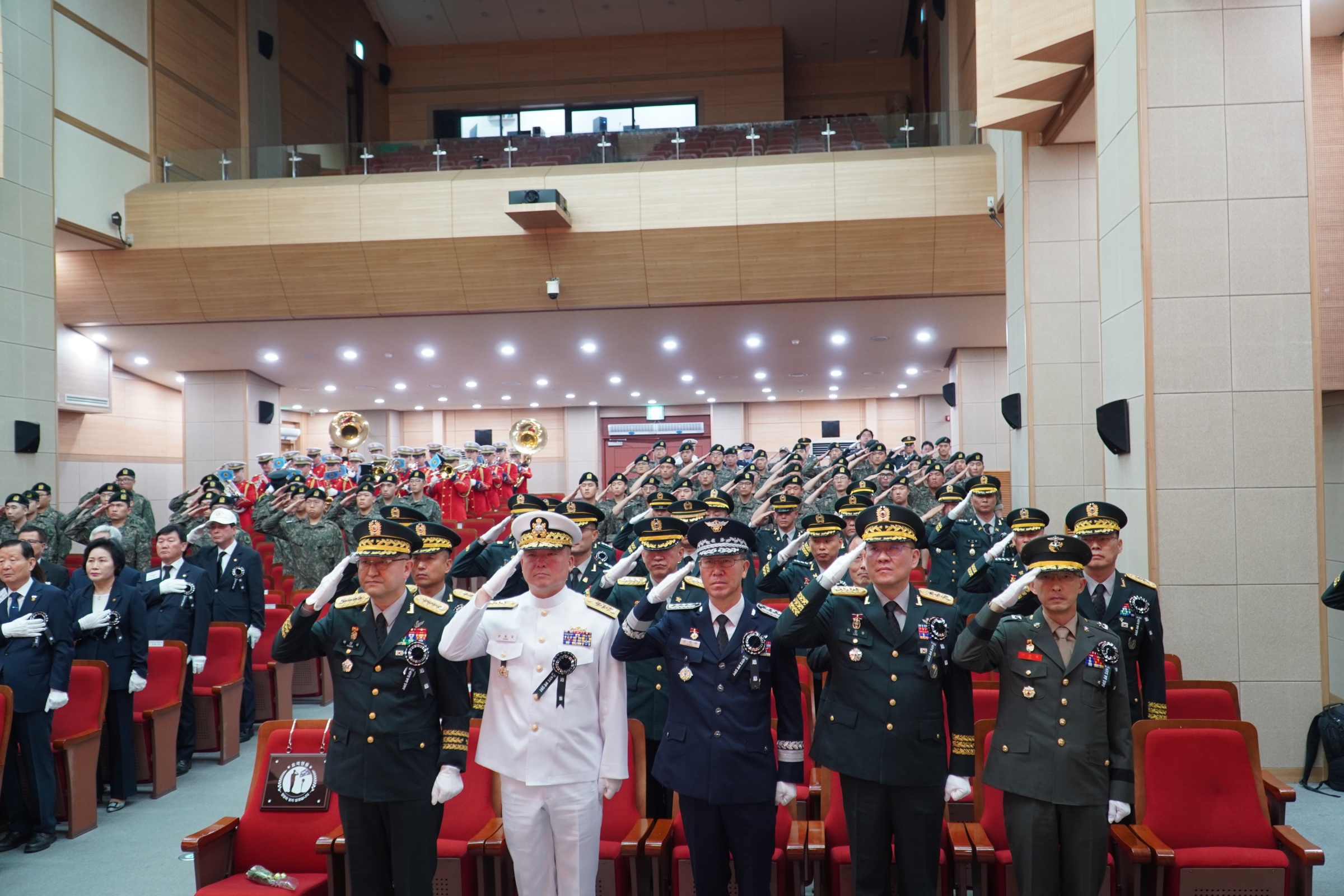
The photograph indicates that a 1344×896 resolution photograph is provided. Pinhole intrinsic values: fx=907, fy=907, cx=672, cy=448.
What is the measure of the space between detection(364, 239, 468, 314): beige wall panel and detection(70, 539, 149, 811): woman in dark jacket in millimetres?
8754

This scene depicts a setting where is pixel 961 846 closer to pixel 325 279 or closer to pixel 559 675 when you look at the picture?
pixel 559 675

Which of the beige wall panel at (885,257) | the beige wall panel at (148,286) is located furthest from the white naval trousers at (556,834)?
the beige wall panel at (148,286)

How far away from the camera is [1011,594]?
286cm

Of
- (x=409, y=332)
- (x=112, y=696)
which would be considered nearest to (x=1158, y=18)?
(x=112, y=696)

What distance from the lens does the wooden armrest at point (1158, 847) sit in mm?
3143

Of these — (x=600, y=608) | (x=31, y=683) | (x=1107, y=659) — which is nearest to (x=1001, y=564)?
(x=1107, y=659)

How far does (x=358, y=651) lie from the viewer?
313 centimetres

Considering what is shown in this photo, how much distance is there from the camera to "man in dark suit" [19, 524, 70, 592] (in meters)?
6.34

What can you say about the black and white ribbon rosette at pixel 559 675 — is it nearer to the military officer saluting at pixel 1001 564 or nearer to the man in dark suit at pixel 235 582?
the military officer saluting at pixel 1001 564

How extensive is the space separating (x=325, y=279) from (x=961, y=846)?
1284 cm

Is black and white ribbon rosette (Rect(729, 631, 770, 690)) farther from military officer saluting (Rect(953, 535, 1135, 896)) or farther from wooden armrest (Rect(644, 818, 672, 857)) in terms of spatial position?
wooden armrest (Rect(644, 818, 672, 857))

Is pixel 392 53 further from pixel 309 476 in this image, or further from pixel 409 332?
pixel 309 476

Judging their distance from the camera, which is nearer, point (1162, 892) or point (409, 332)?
point (1162, 892)

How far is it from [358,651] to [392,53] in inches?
846
